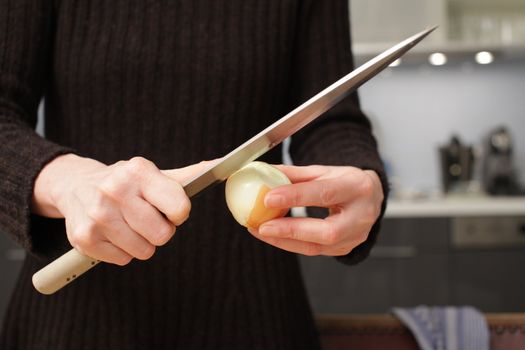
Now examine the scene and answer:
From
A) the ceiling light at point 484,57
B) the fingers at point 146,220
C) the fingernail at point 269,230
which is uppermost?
the fingers at point 146,220

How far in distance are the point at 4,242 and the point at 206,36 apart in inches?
67.0

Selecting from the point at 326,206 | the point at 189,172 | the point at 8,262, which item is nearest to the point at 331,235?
the point at 326,206

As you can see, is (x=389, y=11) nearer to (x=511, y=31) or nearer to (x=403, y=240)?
(x=511, y=31)

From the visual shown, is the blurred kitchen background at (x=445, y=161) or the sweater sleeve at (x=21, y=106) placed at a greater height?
the sweater sleeve at (x=21, y=106)

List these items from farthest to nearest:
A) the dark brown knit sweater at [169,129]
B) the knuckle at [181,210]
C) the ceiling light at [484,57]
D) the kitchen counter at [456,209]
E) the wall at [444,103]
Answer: the wall at [444,103] < the ceiling light at [484,57] < the kitchen counter at [456,209] < the dark brown knit sweater at [169,129] < the knuckle at [181,210]

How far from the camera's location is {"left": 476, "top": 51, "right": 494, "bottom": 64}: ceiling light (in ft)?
7.45

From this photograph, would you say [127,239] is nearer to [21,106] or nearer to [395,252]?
[21,106]

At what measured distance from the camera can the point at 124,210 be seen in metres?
0.43

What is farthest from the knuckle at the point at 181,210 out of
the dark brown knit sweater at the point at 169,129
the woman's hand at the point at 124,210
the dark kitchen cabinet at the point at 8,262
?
the dark kitchen cabinet at the point at 8,262

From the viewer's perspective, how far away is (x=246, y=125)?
72 centimetres

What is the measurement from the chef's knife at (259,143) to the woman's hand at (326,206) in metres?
0.04

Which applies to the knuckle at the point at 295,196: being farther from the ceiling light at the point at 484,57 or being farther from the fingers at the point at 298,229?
the ceiling light at the point at 484,57

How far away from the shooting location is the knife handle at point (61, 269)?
0.50 m

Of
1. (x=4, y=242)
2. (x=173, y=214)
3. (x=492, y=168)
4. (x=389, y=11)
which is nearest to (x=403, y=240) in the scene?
(x=492, y=168)
